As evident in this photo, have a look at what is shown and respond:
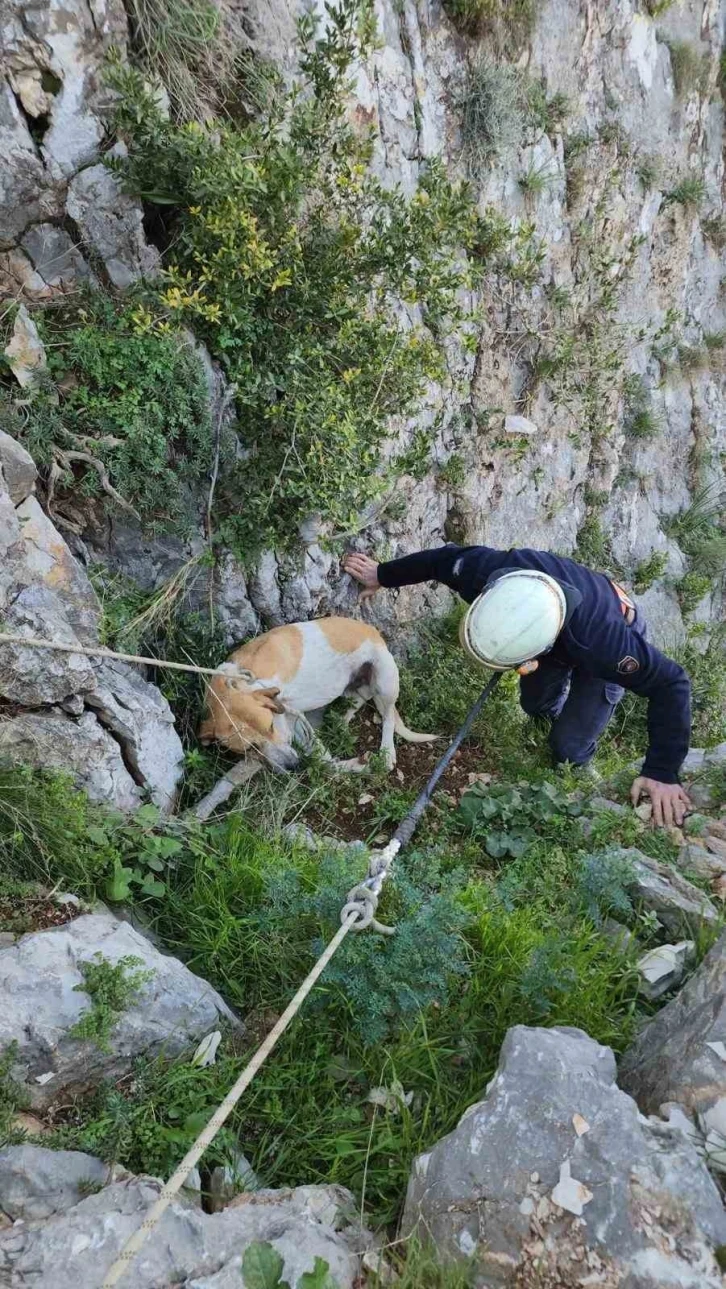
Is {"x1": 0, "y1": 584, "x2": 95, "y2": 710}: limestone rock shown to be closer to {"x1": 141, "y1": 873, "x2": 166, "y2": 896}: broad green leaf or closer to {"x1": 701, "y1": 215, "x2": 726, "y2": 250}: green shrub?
{"x1": 141, "y1": 873, "x2": 166, "y2": 896}: broad green leaf

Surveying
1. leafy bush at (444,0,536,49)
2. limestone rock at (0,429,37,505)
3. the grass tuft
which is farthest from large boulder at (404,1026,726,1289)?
leafy bush at (444,0,536,49)

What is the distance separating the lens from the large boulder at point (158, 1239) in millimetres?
1786

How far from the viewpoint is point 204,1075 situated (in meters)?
2.45

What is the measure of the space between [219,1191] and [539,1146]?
38.9 inches

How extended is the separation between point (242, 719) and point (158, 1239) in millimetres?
2424

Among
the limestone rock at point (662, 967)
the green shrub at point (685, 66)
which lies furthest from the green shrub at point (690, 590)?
the limestone rock at point (662, 967)

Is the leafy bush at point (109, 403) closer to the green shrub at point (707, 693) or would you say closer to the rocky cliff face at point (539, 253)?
the rocky cliff face at point (539, 253)

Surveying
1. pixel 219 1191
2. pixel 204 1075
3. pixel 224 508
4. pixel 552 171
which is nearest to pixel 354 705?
pixel 224 508

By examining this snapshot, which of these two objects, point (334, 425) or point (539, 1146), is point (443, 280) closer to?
point (334, 425)

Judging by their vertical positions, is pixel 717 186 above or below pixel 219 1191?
above

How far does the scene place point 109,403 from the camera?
3699 mm

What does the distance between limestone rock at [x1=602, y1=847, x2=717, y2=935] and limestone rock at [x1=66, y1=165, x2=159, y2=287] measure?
3.80m

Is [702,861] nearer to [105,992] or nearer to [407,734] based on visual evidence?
[407,734]

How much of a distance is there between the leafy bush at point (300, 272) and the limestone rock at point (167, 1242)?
322 centimetres
